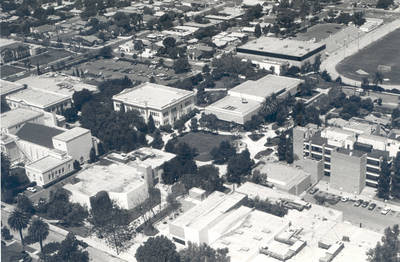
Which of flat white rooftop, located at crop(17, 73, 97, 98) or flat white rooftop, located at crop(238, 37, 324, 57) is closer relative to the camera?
flat white rooftop, located at crop(17, 73, 97, 98)

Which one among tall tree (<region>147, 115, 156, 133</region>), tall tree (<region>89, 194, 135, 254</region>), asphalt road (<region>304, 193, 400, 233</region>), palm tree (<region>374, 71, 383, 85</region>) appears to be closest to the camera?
tall tree (<region>89, 194, 135, 254</region>)

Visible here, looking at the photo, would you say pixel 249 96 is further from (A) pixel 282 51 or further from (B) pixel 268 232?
A: (B) pixel 268 232

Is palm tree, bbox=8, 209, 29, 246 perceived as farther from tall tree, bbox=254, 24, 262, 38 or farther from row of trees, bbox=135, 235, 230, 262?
tall tree, bbox=254, 24, 262, 38

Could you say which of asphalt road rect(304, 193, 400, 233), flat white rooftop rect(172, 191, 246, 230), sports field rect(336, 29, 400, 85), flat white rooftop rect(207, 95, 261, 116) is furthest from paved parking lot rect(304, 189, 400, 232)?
sports field rect(336, 29, 400, 85)

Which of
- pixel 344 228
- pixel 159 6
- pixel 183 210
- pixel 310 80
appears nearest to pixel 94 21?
pixel 159 6

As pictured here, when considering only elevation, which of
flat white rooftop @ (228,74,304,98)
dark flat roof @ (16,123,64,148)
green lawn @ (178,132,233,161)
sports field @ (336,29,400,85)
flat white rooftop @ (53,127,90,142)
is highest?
flat white rooftop @ (53,127,90,142)

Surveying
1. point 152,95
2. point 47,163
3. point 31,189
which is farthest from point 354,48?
point 31,189
